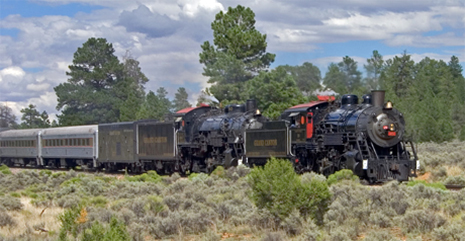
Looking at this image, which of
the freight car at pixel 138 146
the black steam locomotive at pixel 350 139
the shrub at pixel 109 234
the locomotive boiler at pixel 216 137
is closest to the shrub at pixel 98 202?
the shrub at pixel 109 234

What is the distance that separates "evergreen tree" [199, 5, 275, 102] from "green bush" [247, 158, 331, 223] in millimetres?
37324

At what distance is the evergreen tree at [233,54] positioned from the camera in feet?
171

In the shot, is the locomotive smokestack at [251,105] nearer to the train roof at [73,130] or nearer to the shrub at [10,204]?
the train roof at [73,130]

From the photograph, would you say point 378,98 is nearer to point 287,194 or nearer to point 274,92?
point 287,194

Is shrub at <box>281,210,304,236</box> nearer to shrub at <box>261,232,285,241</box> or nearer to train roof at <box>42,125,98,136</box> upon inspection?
shrub at <box>261,232,285,241</box>

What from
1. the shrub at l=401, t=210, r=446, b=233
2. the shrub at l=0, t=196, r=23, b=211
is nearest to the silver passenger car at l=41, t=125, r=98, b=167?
the shrub at l=0, t=196, r=23, b=211

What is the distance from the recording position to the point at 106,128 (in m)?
37.3

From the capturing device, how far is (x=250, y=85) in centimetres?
4753

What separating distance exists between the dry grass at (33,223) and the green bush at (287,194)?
4426 millimetres

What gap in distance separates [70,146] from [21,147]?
29.0 feet

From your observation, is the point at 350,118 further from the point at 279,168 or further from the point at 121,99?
the point at 121,99

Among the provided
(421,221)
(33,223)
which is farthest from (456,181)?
(33,223)

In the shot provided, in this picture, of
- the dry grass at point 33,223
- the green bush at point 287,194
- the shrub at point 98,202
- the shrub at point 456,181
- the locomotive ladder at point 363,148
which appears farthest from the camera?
the locomotive ladder at point 363,148

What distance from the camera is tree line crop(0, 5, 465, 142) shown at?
46.2 meters
